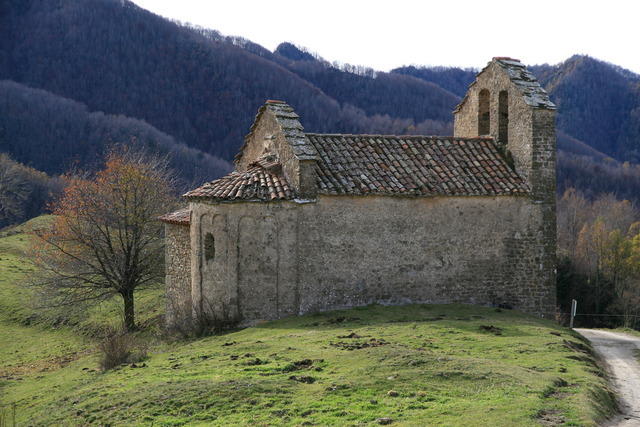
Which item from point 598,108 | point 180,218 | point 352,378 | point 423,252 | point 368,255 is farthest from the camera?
point 598,108

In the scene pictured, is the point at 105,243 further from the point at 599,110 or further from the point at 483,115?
the point at 599,110

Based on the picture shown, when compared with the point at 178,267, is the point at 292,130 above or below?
above

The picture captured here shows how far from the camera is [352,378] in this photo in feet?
48.3

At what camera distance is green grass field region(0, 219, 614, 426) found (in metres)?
12.8

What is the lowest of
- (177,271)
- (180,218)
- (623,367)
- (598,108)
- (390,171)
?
(623,367)

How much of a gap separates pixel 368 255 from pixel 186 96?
97.3m

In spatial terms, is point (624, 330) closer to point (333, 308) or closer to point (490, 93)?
point (490, 93)

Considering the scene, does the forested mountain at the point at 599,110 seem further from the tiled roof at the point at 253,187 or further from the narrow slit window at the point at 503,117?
the tiled roof at the point at 253,187

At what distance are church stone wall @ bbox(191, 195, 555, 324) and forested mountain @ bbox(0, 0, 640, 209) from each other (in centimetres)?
7028

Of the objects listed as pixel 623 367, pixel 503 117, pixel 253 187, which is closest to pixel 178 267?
pixel 253 187

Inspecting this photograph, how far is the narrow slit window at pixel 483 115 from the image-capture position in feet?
90.9

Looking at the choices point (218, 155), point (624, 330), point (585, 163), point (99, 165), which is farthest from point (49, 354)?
point (585, 163)

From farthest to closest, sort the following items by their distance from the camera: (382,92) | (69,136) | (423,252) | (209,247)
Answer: (382,92) < (69,136) < (423,252) < (209,247)

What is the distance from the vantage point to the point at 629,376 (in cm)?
1725
